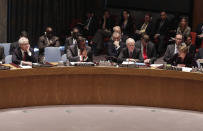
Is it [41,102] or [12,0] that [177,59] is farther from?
[12,0]

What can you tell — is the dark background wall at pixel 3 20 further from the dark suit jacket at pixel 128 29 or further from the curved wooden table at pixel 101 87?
the curved wooden table at pixel 101 87

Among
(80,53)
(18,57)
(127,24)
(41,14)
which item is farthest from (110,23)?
(18,57)

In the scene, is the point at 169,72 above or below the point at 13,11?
below

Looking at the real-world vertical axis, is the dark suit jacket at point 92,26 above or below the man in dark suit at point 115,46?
above

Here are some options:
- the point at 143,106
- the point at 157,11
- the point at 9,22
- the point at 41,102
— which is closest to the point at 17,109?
the point at 41,102

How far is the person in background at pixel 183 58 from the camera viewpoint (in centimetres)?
808

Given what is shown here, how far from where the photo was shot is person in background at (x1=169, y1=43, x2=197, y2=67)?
26.5 feet

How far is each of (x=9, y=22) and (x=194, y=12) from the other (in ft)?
14.5

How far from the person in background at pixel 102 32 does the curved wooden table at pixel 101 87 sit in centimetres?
406

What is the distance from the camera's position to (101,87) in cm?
797

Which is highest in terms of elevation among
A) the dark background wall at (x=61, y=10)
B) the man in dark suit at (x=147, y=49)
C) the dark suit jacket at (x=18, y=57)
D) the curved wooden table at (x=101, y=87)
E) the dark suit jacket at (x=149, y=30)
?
the dark background wall at (x=61, y=10)

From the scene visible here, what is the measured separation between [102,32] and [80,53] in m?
3.48

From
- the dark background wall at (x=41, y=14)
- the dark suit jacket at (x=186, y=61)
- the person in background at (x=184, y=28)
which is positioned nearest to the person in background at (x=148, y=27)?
the person in background at (x=184, y=28)

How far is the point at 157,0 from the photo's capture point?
490 inches
